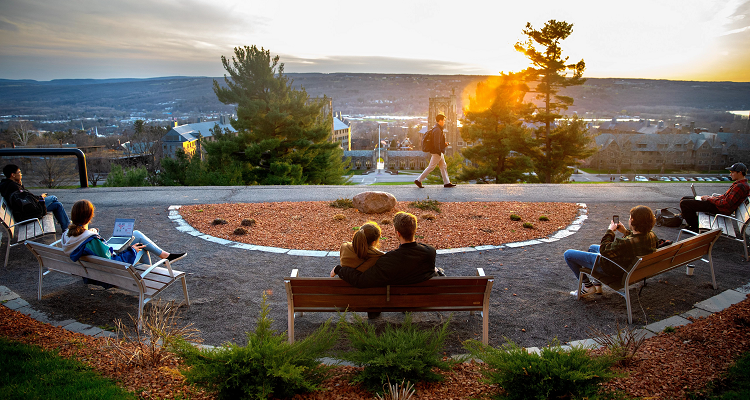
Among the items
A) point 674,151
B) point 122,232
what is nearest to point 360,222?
point 122,232

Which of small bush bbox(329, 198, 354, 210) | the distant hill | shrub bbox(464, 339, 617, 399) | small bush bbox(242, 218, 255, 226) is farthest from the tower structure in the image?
shrub bbox(464, 339, 617, 399)

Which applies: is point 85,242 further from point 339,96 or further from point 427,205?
point 339,96

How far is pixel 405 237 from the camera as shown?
13.2ft

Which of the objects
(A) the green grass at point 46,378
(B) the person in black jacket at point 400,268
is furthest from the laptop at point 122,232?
(B) the person in black jacket at point 400,268

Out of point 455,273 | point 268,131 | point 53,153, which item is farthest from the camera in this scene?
point 268,131

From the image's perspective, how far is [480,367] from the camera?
3.39 m

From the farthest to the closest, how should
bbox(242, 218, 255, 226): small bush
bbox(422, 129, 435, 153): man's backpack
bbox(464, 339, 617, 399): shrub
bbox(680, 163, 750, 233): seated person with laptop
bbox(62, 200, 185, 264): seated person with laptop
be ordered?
bbox(422, 129, 435, 153): man's backpack → bbox(242, 218, 255, 226): small bush → bbox(680, 163, 750, 233): seated person with laptop → bbox(62, 200, 185, 264): seated person with laptop → bbox(464, 339, 617, 399): shrub

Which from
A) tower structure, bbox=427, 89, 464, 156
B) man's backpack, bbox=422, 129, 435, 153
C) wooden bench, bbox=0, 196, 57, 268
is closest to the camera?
wooden bench, bbox=0, 196, 57, 268

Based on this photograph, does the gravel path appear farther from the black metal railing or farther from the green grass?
the black metal railing

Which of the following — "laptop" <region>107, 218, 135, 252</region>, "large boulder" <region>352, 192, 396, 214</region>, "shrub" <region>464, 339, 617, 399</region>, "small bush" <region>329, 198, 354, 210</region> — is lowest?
"small bush" <region>329, 198, 354, 210</region>

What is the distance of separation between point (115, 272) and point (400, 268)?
3142 millimetres

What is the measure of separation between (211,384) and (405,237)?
6.70 ft

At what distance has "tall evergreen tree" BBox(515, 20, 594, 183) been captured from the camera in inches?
1108

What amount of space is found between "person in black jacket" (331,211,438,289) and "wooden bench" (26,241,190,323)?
222cm
